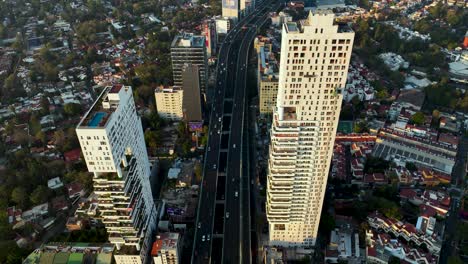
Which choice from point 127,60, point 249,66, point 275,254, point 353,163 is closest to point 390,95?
point 353,163

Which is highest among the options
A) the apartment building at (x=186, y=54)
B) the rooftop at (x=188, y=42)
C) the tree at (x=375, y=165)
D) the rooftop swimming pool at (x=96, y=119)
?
the rooftop swimming pool at (x=96, y=119)

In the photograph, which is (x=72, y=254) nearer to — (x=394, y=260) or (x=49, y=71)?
A: (x=394, y=260)

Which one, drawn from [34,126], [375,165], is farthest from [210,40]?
[375,165]

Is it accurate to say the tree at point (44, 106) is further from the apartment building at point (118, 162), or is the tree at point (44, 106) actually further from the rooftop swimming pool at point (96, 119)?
the rooftop swimming pool at point (96, 119)

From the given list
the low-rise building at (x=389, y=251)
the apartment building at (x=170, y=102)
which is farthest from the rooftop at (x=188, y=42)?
the low-rise building at (x=389, y=251)

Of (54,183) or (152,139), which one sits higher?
(152,139)

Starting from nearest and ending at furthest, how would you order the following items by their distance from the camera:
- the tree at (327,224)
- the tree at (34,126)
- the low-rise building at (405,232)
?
the low-rise building at (405,232) → the tree at (327,224) → the tree at (34,126)
